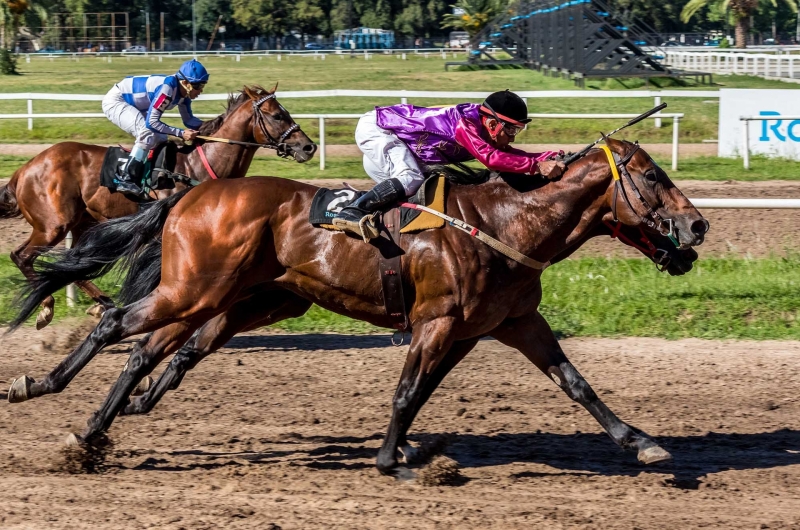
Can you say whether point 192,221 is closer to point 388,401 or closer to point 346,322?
point 388,401

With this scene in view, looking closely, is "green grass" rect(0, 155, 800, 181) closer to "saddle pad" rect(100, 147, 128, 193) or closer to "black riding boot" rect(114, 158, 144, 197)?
"saddle pad" rect(100, 147, 128, 193)

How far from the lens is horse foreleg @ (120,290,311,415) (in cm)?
542

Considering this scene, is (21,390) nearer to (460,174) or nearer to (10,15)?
(460,174)

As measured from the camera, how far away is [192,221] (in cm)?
497

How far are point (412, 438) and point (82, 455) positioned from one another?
1.71 m

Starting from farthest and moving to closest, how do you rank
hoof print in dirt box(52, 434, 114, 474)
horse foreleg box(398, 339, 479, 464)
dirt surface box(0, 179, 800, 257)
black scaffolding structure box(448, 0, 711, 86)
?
black scaffolding structure box(448, 0, 711, 86), dirt surface box(0, 179, 800, 257), horse foreleg box(398, 339, 479, 464), hoof print in dirt box(52, 434, 114, 474)

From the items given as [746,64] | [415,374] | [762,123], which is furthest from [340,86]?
[415,374]

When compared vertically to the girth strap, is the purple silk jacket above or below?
above

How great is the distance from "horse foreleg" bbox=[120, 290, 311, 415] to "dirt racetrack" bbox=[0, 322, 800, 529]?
0.64ft

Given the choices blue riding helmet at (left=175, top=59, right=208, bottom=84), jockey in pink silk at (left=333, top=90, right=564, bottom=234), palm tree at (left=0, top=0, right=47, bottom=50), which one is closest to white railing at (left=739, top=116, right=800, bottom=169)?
blue riding helmet at (left=175, top=59, right=208, bottom=84)

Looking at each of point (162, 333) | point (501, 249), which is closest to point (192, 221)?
point (162, 333)

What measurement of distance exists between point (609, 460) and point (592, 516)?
910mm

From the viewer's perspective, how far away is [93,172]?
8156mm

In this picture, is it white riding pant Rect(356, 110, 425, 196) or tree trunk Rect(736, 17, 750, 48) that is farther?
tree trunk Rect(736, 17, 750, 48)
